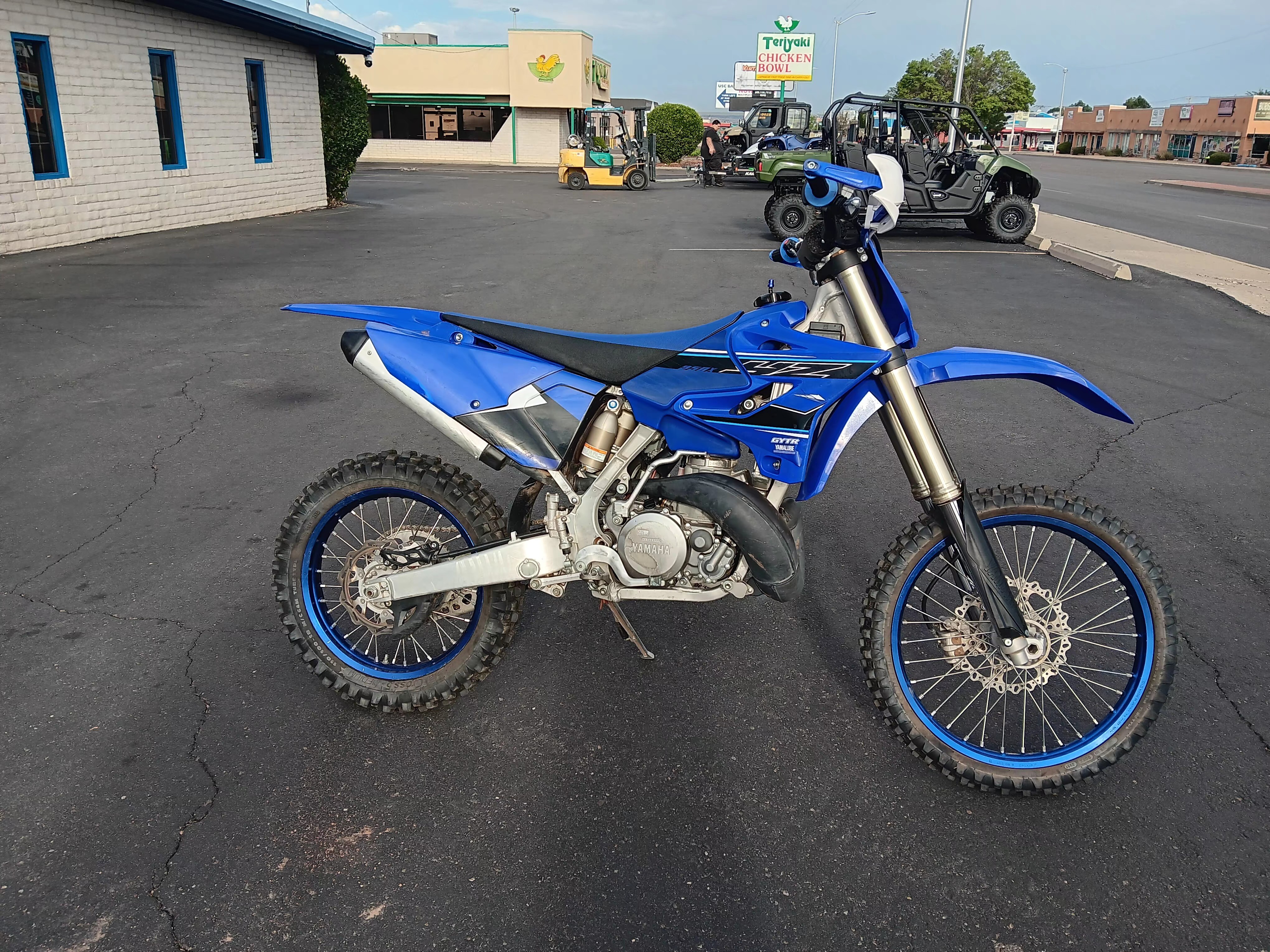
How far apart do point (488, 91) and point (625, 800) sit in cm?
4638

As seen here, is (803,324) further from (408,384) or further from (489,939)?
(489,939)

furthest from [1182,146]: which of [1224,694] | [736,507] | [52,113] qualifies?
[736,507]

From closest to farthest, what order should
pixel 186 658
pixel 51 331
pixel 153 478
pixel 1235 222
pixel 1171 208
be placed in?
pixel 186 658
pixel 153 478
pixel 51 331
pixel 1235 222
pixel 1171 208

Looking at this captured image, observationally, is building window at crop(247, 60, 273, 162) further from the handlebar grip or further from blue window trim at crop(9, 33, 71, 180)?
the handlebar grip

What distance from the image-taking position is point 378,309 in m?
3.13

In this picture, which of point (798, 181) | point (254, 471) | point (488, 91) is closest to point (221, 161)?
point (798, 181)

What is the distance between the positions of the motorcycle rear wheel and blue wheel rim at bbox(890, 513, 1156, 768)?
1279 mm

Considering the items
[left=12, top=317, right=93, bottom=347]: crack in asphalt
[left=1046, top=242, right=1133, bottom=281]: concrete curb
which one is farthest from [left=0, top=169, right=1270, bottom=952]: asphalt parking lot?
[left=1046, top=242, right=1133, bottom=281]: concrete curb

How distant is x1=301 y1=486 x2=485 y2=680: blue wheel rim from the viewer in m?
3.18

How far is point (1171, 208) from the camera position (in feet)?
80.1

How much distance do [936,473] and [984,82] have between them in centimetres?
8211

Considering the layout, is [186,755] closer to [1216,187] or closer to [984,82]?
[1216,187]

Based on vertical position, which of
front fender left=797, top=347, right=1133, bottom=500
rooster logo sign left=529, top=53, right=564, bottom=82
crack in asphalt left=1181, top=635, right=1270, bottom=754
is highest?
rooster logo sign left=529, top=53, right=564, bottom=82

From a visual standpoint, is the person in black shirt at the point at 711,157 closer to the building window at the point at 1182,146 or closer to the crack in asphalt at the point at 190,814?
the crack in asphalt at the point at 190,814
